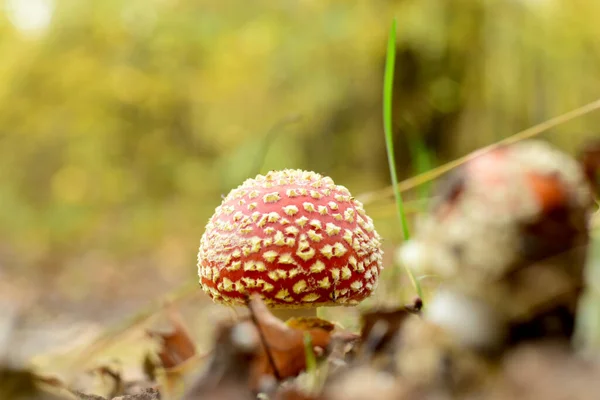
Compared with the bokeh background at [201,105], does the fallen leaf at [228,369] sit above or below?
below

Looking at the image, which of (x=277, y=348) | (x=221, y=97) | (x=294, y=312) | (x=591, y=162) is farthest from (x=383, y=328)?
(x=221, y=97)

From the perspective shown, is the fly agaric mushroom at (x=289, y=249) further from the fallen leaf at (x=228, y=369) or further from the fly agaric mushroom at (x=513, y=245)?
the fly agaric mushroom at (x=513, y=245)

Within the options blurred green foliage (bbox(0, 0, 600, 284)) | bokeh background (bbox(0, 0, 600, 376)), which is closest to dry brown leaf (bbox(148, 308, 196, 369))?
bokeh background (bbox(0, 0, 600, 376))

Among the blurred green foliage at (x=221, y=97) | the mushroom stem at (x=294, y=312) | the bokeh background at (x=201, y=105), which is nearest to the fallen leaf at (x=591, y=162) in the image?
the mushroom stem at (x=294, y=312)

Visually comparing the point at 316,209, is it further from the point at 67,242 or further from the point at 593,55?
the point at 67,242

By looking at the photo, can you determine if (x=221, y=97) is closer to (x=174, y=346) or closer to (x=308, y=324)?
(x=174, y=346)

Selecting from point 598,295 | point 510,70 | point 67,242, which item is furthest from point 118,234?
point 598,295

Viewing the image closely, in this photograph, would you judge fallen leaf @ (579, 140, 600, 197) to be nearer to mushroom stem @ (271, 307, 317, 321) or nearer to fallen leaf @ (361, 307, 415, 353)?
fallen leaf @ (361, 307, 415, 353)
